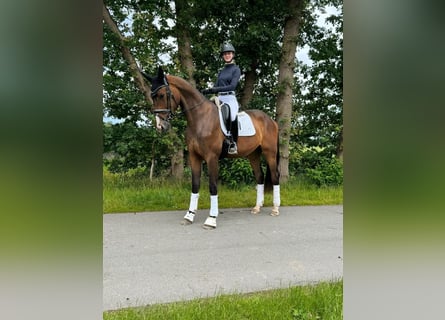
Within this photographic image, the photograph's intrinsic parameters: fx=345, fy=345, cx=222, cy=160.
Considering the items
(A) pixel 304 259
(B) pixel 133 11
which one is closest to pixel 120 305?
(A) pixel 304 259

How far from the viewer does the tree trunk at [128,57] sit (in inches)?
294

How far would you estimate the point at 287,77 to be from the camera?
863cm

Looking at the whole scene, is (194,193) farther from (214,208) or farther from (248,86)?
(248,86)

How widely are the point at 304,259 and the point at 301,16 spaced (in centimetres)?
701

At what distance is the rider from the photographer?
5121 mm

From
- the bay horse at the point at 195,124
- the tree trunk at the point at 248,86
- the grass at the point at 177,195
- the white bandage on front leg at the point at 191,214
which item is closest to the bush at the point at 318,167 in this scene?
the grass at the point at 177,195

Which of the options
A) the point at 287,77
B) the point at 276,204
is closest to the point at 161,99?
the point at 276,204

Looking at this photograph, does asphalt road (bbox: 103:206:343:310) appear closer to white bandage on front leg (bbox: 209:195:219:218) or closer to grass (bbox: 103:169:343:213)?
white bandage on front leg (bbox: 209:195:219:218)

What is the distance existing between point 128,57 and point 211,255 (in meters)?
5.59

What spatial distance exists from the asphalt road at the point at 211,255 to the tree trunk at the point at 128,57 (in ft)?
11.5

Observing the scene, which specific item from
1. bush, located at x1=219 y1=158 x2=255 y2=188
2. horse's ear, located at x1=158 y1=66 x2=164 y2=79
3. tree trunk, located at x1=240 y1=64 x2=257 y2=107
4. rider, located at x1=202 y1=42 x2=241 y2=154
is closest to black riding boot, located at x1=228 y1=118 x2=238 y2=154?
rider, located at x1=202 y1=42 x2=241 y2=154

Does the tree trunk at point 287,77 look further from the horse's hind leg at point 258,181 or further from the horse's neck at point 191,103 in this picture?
the horse's neck at point 191,103
